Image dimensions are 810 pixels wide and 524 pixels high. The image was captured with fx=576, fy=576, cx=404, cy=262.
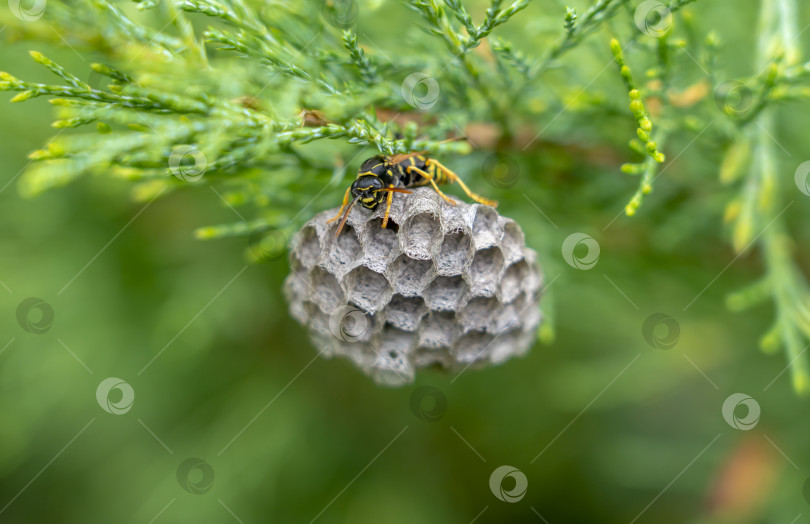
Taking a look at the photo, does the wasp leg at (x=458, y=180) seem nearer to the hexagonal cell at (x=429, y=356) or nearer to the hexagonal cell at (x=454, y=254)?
the hexagonal cell at (x=454, y=254)

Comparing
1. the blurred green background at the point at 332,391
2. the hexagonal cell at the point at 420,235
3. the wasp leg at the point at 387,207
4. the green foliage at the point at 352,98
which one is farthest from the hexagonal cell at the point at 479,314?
the blurred green background at the point at 332,391

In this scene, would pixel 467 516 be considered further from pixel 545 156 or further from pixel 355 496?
pixel 545 156

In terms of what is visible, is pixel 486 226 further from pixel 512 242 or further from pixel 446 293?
pixel 446 293

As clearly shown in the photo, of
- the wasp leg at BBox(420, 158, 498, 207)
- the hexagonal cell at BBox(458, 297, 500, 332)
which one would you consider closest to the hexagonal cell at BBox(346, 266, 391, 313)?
the hexagonal cell at BBox(458, 297, 500, 332)

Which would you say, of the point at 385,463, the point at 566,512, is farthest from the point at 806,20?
the point at 385,463

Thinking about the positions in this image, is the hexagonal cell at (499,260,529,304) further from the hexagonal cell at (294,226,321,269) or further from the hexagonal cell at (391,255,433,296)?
the hexagonal cell at (294,226,321,269)
